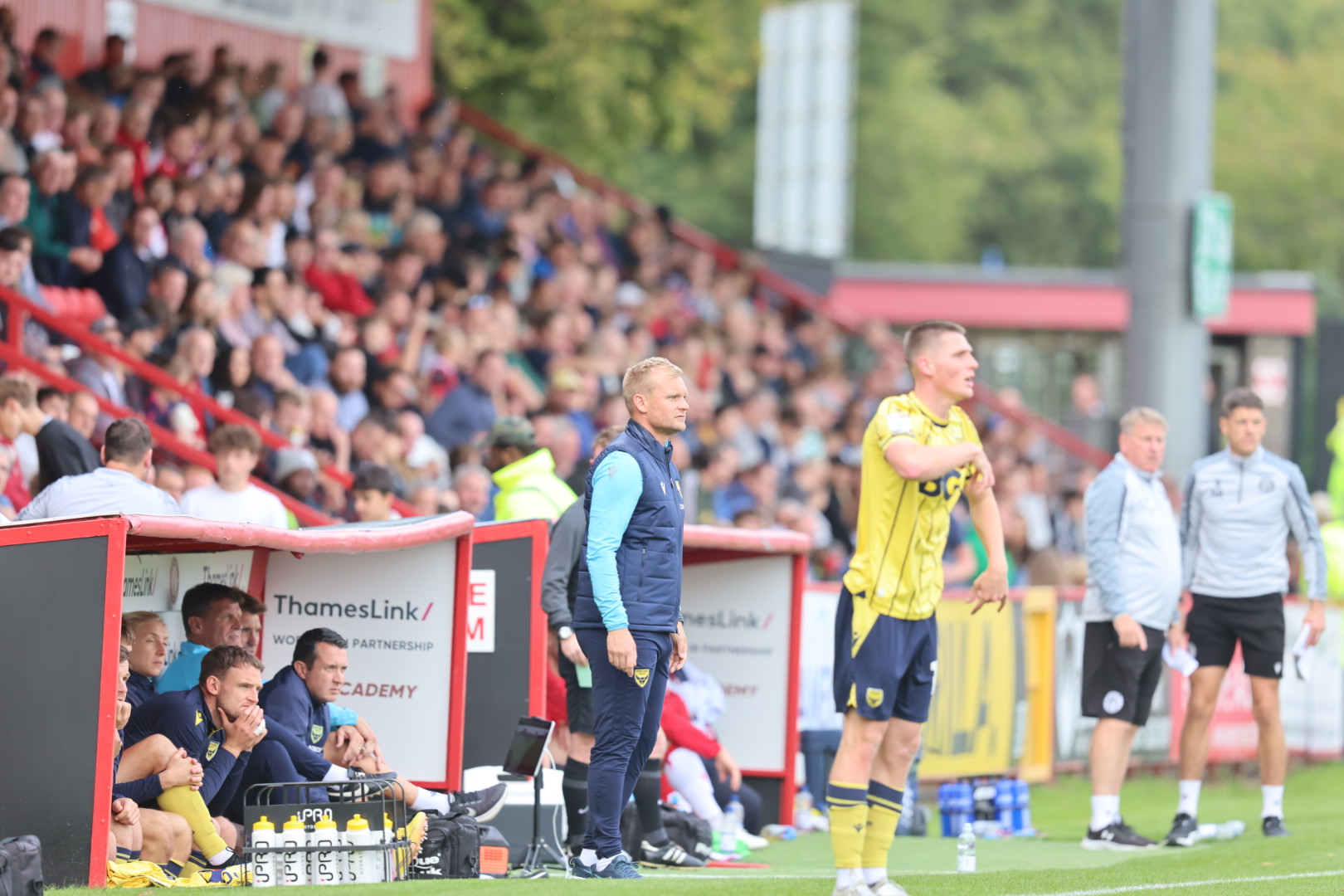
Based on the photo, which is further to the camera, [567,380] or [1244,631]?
[567,380]

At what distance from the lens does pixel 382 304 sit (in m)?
15.4

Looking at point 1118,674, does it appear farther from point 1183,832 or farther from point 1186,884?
point 1186,884

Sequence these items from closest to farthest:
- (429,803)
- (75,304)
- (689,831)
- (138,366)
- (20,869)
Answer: (20,869), (429,803), (689,831), (138,366), (75,304)

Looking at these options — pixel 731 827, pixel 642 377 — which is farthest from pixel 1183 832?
pixel 642 377

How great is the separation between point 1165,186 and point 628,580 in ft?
30.1

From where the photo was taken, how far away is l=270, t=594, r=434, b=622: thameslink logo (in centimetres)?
912

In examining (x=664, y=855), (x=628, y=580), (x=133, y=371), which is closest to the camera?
(x=628, y=580)

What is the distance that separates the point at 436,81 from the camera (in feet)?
76.5

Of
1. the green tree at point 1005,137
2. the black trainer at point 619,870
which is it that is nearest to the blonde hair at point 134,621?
Result: the black trainer at point 619,870

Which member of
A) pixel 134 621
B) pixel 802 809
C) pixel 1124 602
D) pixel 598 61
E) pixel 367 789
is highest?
pixel 598 61

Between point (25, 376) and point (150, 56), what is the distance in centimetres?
752

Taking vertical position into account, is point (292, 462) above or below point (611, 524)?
above

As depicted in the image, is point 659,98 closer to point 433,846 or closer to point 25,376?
point 25,376

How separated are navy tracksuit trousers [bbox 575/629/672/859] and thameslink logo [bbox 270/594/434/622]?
5.20 feet
